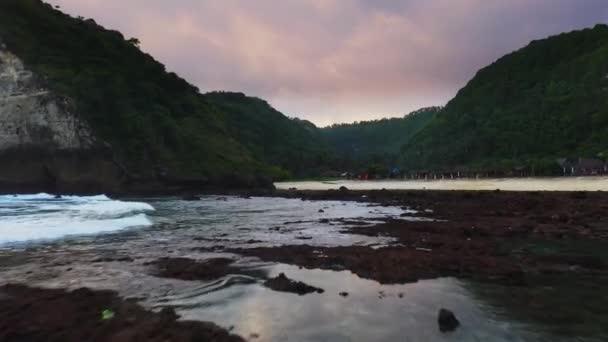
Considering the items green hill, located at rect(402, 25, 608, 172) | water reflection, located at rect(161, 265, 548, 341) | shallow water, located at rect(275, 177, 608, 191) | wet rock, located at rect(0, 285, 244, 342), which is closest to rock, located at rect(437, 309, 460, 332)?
water reflection, located at rect(161, 265, 548, 341)

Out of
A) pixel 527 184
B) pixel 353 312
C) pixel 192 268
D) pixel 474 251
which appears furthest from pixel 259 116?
pixel 353 312

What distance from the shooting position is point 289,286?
8.68 m

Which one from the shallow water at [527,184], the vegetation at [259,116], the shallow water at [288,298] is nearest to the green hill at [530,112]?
the vegetation at [259,116]

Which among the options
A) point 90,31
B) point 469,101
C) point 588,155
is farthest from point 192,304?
point 469,101

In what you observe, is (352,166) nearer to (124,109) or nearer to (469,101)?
(469,101)

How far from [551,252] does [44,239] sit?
1800 cm

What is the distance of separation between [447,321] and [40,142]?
54.2 meters

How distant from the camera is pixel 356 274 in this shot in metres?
9.96

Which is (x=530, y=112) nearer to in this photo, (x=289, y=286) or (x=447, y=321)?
(x=289, y=286)

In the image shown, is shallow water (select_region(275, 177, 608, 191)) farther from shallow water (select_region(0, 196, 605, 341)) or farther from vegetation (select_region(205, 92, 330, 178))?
vegetation (select_region(205, 92, 330, 178))

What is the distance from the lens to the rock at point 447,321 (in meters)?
6.32

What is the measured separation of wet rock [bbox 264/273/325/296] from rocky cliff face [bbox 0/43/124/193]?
49.2 m

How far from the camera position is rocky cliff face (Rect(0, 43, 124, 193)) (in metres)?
48.3

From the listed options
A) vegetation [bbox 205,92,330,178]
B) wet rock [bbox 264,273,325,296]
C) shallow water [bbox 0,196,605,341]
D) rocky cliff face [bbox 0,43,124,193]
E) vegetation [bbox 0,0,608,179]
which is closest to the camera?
shallow water [bbox 0,196,605,341]
